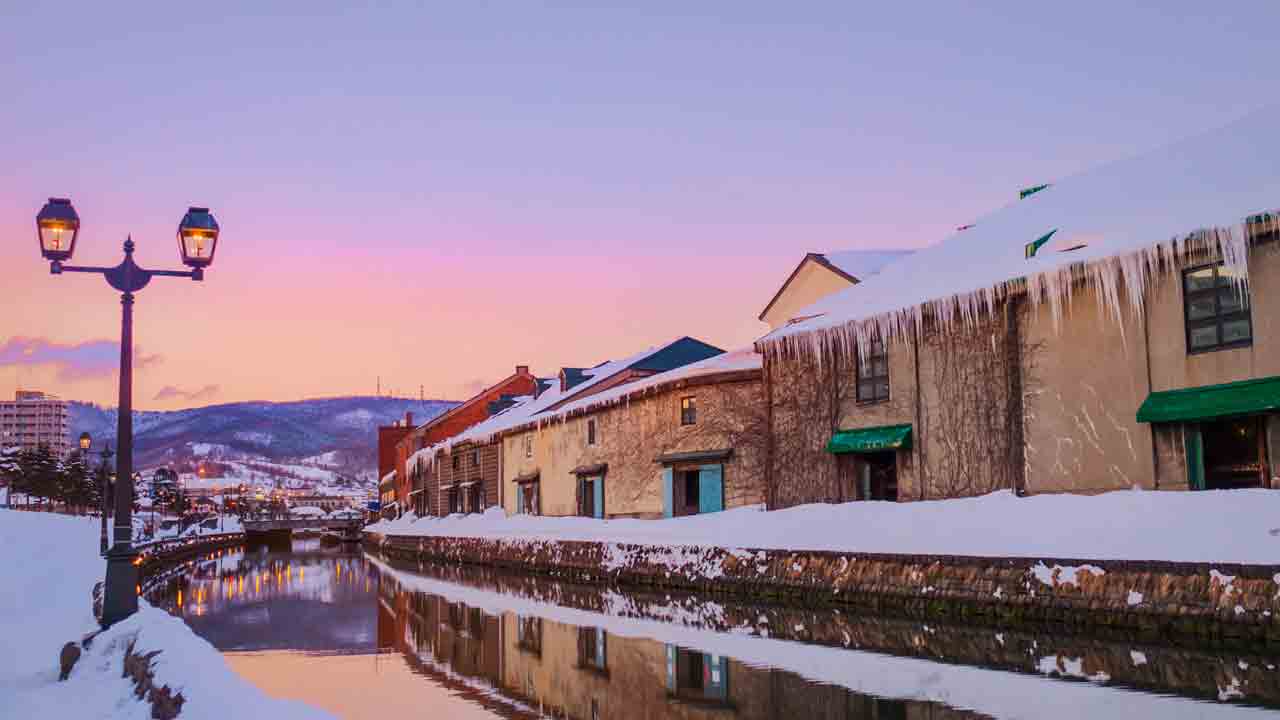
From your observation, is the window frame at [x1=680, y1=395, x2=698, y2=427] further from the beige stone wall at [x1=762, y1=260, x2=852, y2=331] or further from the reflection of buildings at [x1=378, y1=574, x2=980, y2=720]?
the reflection of buildings at [x1=378, y1=574, x2=980, y2=720]

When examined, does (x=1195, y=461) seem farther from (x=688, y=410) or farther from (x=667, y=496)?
(x=667, y=496)

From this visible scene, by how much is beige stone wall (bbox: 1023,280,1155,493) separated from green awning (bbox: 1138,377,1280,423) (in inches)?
21.3

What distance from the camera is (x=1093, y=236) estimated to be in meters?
24.9

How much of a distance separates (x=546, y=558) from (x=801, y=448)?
9855mm

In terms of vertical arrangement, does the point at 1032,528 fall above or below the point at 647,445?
below

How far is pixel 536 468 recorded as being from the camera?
52.6m

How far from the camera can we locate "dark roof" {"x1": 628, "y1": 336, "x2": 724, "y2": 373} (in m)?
55.1

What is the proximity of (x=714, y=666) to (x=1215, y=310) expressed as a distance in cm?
1335

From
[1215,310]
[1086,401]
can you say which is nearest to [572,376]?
[1086,401]

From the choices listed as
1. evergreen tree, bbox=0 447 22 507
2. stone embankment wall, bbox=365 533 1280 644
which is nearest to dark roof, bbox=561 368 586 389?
stone embankment wall, bbox=365 533 1280 644

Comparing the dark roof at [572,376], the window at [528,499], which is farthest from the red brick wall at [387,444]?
the window at [528,499]

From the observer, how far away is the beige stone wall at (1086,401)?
23391mm

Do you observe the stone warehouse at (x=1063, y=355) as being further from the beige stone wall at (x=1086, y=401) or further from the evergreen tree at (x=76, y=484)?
the evergreen tree at (x=76, y=484)

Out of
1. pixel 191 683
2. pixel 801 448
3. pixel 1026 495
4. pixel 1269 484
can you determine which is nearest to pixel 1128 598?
pixel 1269 484
